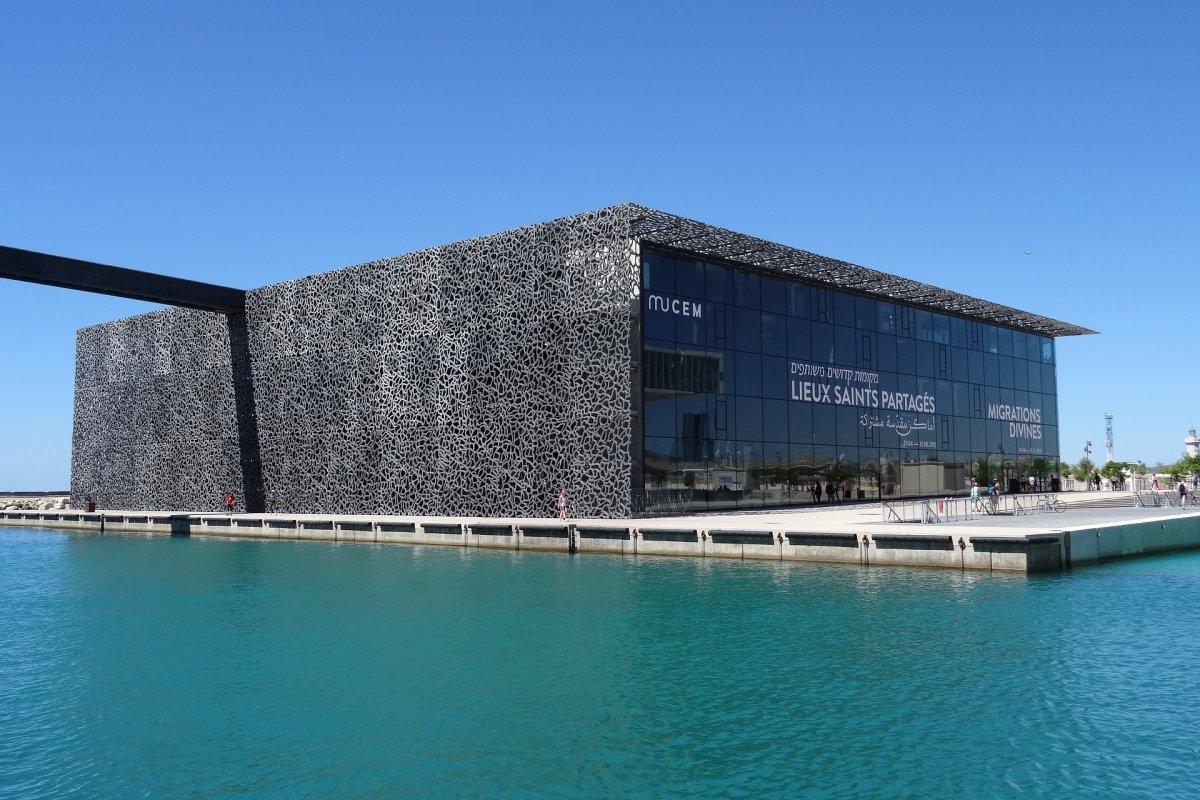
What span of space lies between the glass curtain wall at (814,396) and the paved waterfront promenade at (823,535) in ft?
7.87

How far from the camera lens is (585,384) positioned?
122 feet

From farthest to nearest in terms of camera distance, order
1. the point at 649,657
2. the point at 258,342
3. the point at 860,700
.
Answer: the point at 258,342, the point at 649,657, the point at 860,700

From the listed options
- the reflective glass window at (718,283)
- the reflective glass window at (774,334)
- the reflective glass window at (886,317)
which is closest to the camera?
the reflective glass window at (718,283)

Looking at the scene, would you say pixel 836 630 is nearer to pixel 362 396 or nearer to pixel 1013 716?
pixel 1013 716

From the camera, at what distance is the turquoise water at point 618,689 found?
9.84 meters

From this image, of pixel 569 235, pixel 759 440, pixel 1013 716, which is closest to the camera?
pixel 1013 716

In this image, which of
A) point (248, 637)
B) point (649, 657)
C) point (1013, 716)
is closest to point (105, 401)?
point (248, 637)

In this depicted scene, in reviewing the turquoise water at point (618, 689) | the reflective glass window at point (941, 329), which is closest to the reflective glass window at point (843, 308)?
the reflective glass window at point (941, 329)

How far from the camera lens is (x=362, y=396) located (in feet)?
151

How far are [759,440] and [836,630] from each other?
83.2ft

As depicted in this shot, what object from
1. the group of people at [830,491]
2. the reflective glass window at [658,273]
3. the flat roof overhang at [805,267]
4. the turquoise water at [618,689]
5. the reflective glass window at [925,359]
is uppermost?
the flat roof overhang at [805,267]

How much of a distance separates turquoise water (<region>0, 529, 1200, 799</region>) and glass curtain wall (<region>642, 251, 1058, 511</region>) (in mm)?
15130

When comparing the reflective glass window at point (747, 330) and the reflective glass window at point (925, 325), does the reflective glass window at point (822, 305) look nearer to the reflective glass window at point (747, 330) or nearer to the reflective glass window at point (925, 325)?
the reflective glass window at point (747, 330)

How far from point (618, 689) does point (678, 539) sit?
16.5 metres
